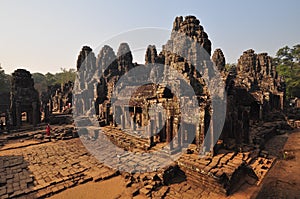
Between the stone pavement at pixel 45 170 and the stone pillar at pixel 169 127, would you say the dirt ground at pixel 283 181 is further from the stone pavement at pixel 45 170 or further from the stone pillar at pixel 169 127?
the stone pavement at pixel 45 170

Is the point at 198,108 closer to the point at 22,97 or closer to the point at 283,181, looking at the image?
the point at 283,181

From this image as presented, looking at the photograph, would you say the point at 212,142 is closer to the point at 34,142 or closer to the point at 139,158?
the point at 139,158

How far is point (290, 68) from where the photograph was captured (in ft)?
127

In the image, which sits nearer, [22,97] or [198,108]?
[198,108]

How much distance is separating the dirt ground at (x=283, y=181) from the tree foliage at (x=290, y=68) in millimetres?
26805

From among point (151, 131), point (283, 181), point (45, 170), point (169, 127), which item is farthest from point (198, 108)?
point (45, 170)

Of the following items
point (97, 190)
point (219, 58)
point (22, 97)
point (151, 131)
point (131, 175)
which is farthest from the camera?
point (219, 58)

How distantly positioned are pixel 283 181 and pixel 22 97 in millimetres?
25541

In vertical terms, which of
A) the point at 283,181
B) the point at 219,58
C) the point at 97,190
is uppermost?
the point at 219,58

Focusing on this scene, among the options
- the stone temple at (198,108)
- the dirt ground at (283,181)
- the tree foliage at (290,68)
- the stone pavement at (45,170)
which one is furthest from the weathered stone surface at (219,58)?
the stone pavement at (45,170)

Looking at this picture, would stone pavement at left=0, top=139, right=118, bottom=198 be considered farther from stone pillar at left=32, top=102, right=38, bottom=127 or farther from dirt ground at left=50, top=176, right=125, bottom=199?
stone pillar at left=32, top=102, right=38, bottom=127

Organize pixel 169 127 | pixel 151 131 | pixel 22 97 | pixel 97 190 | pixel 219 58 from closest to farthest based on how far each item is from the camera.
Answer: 1. pixel 97 190
2. pixel 169 127
3. pixel 151 131
4. pixel 22 97
5. pixel 219 58

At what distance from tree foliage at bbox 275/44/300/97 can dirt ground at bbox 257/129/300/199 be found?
26.8m

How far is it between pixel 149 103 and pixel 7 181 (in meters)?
9.08
